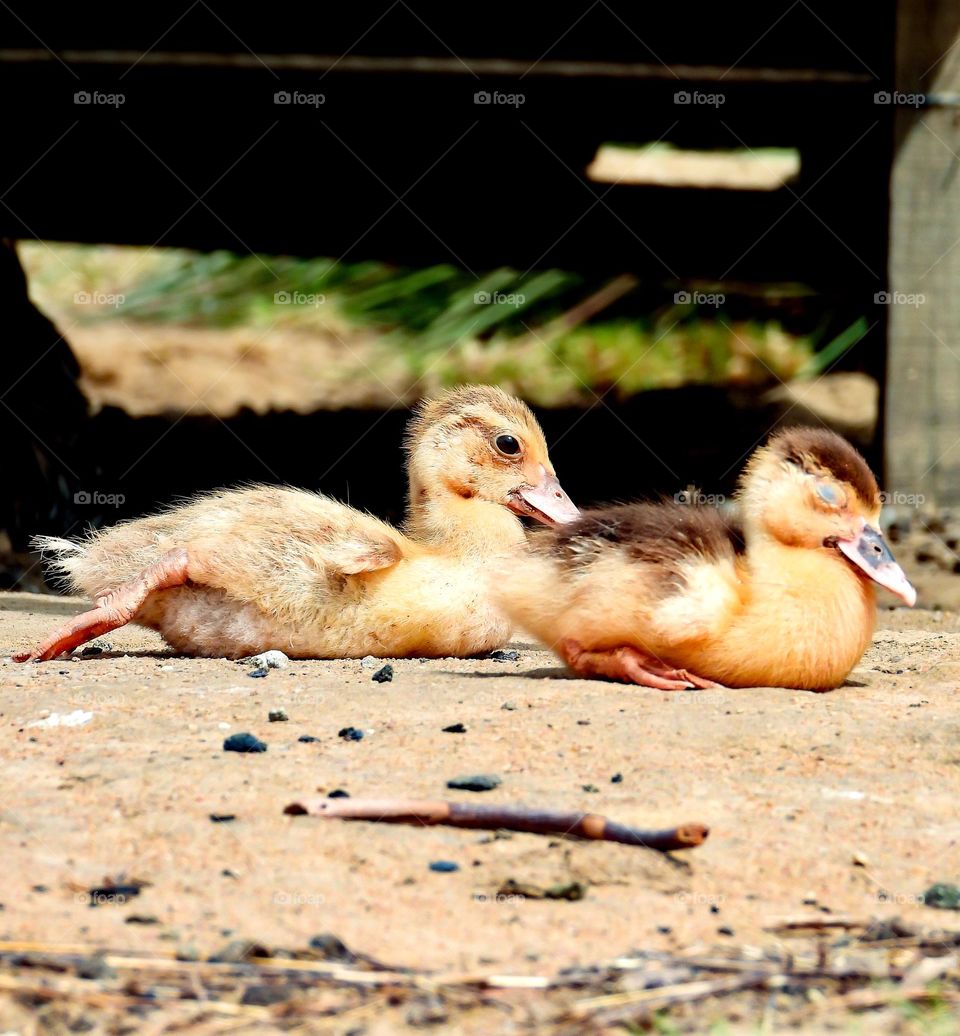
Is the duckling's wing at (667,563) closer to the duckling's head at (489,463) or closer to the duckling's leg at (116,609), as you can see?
the duckling's head at (489,463)

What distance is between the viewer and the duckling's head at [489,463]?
22.9 feet

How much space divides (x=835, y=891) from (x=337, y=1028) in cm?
134

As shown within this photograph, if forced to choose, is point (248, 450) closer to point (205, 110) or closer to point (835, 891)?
point (205, 110)

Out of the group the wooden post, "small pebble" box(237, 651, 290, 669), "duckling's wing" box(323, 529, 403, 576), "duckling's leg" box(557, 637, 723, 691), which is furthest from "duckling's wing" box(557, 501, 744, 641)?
the wooden post

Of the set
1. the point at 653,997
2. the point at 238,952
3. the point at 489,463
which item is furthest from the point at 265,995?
the point at 489,463

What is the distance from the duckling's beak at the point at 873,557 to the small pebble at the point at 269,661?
2263 mm

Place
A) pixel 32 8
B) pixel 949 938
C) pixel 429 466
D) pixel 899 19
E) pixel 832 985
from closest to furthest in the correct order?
pixel 832 985
pixel 949 938
pixel 429 466
pixel 899 19
pixel 32 8

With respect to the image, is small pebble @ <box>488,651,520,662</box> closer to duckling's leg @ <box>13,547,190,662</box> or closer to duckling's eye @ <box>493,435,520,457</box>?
duckling's eye @ <box>493,435,520,457</box>

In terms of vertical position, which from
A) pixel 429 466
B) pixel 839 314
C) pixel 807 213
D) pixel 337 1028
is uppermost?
pixel 807 213

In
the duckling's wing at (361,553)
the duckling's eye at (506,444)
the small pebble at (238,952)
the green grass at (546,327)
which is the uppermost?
the green grass at (546,327)

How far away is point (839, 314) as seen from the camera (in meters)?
13.6

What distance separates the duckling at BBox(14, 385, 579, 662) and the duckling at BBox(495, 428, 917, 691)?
645 millimetres

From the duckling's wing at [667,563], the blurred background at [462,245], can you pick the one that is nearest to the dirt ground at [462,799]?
the duckling's wing at [667,563]

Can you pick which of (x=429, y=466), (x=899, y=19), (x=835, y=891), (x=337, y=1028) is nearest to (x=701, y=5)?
(x=899, y=19)
